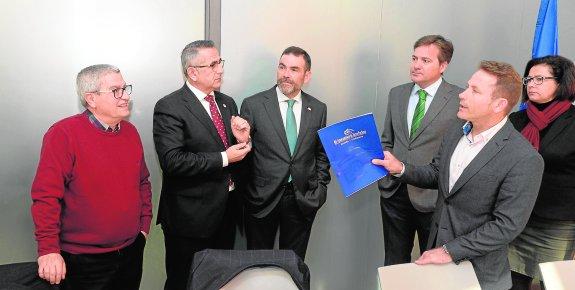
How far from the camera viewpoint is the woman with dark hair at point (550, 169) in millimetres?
2555

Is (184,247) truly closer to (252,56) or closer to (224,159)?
(224,159)

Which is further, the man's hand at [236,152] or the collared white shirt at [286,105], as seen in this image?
the collared white shirt at [286,105]

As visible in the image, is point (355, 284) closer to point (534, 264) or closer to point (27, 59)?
point (534, 264)

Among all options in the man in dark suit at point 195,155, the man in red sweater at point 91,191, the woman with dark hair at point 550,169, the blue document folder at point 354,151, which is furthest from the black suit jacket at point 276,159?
the woman with dark hair at point 550,169

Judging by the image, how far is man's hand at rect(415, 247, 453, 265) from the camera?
6.26 feet

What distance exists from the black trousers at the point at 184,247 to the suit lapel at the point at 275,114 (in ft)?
1.45

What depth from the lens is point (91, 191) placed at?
87.3 inches

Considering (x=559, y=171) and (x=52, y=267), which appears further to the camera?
(x=559, y=171)

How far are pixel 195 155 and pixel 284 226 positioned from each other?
73cm

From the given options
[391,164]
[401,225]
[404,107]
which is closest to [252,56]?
[404,107]

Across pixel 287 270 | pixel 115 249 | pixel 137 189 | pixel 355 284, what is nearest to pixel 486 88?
pixel 287 270

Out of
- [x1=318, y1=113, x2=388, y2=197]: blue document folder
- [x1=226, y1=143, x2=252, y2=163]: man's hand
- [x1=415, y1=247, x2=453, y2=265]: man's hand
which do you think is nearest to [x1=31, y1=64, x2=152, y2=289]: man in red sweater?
[x1=226, y1=143, x2=252, y2=163]: man's hand

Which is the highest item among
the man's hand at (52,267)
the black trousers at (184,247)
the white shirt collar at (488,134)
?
the white shirt collar at (488,134)

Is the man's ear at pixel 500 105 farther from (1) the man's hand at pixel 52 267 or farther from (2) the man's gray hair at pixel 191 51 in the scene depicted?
(1) the man's hand at pixel 52 267
